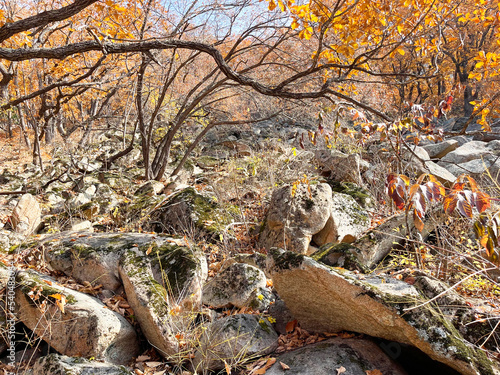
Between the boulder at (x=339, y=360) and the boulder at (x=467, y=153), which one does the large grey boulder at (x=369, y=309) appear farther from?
the boulder at (x=467, y=153)

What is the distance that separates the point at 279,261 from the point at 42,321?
2105mm

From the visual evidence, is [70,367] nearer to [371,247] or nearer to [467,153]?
[371,247]

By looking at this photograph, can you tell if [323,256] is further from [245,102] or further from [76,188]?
[245,102]

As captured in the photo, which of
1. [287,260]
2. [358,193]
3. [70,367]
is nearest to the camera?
[70,367]

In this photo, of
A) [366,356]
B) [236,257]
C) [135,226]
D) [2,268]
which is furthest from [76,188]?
[366,356]

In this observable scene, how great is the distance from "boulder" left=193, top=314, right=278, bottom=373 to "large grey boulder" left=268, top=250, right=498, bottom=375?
327mm

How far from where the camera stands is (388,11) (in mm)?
4289

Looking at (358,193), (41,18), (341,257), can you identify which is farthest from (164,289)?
(358,193)

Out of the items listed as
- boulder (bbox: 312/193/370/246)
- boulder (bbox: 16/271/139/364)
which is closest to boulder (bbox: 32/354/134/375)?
boulder (bbox: 16/271/139/364)

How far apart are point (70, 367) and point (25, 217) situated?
3990 mm

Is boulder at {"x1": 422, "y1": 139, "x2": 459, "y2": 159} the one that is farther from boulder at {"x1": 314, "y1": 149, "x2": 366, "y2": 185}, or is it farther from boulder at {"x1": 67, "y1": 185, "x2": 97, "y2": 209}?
boulder at {"x1": 67, "y1": 185, "x2": 97, "y2": 209}

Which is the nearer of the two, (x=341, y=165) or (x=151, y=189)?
(x=151, y=189)

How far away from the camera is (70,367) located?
2.18 meters

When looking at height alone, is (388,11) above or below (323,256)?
above
